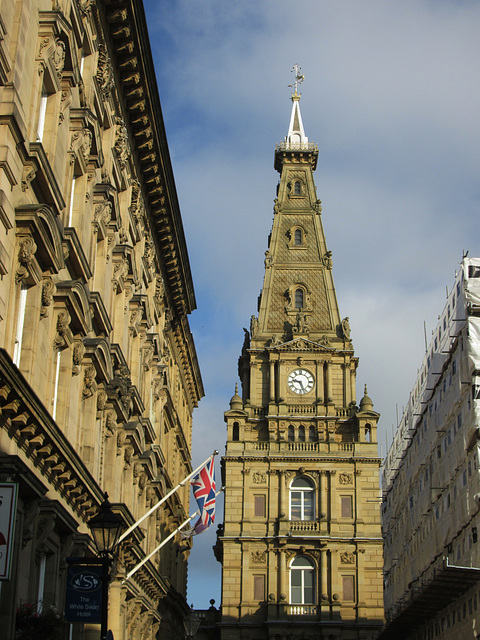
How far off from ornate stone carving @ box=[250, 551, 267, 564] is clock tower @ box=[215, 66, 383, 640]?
0.28 ft

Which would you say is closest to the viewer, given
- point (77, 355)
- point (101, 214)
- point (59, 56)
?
point (59, 56)

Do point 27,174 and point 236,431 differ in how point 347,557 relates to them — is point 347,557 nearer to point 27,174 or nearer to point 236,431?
point 236,431

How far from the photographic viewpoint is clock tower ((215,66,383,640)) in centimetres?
6881

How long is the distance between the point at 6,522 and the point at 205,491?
2233cm

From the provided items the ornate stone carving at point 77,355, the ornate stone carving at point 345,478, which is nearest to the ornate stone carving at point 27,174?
the ornate stone carving at point 77,355

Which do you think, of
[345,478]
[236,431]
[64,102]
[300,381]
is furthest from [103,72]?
[300,381]

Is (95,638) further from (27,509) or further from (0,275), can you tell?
(0,275)

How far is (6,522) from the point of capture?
14.1 meters

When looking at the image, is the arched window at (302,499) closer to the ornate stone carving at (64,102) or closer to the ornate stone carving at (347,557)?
the ornate stone carving at (347,557)

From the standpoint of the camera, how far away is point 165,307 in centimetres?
4697

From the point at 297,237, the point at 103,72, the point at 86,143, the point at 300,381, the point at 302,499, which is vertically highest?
the point at 297,237

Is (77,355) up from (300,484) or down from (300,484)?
down

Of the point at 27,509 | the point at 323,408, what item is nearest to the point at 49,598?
the point at 27,509

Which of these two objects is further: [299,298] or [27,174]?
[299,298]
